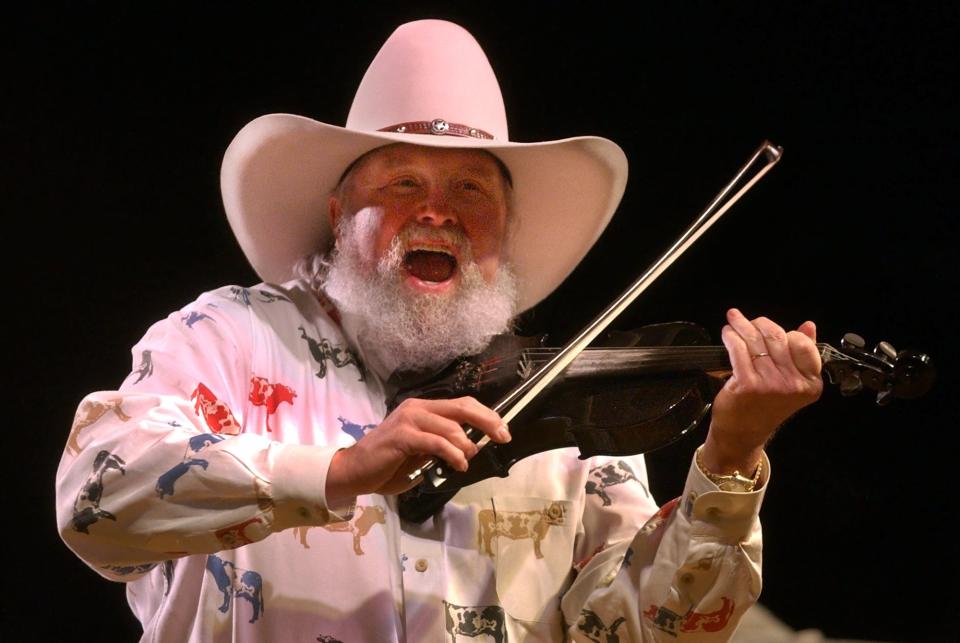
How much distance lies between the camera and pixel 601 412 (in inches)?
69.9

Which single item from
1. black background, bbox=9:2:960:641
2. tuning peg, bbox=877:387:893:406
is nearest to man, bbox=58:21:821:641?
tuning peg, bbox=877:387:893:406

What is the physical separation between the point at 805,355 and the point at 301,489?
69cm

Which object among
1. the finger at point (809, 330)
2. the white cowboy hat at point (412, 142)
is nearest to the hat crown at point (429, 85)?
the white cowboy hat at point (412, 142)

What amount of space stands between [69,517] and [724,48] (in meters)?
1.86

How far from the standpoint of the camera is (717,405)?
1653 millimetres

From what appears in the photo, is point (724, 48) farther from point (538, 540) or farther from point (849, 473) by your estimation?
point (538, 540)

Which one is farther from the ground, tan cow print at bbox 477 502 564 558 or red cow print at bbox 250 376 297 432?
red cow print at bbox 250 376 297 432

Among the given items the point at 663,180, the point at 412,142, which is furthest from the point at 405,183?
the point at 663,180

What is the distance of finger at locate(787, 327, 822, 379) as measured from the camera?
5.21 ft

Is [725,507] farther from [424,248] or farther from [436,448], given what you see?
[424,248]

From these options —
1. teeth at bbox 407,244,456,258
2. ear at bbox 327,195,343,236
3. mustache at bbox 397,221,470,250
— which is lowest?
teeth at bbox 407,244,456,258

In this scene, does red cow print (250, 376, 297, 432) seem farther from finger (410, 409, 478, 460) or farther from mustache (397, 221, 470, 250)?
finger (410, 409, 478, 460)

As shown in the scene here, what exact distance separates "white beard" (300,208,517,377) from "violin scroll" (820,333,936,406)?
0.61 meters

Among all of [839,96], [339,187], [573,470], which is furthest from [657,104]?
[573,470]
